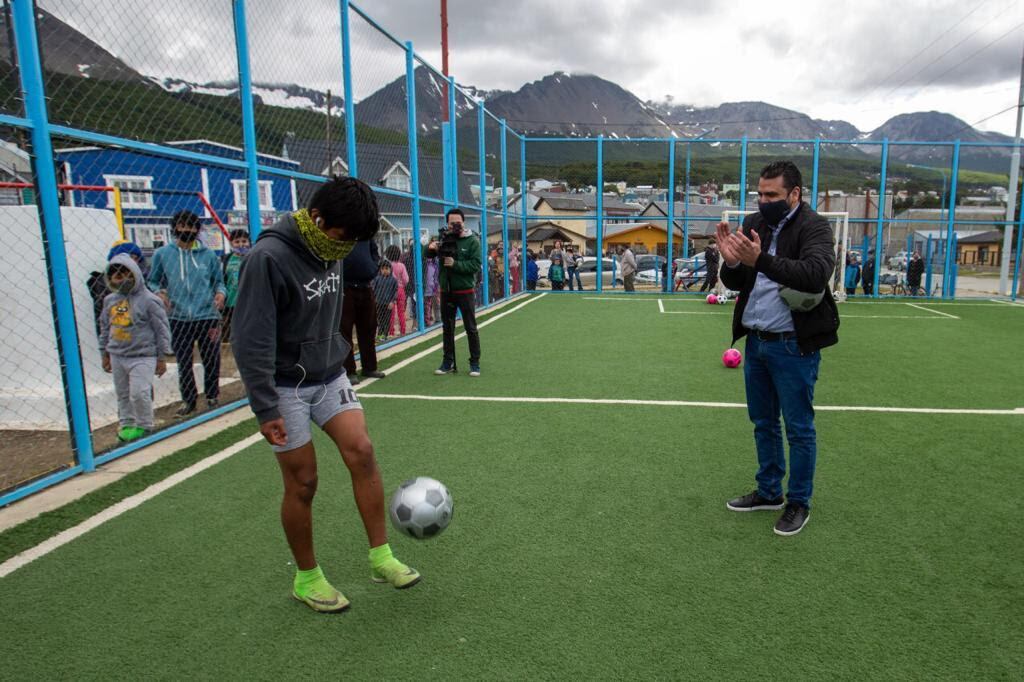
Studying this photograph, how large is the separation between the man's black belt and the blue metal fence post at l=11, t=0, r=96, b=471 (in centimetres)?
414

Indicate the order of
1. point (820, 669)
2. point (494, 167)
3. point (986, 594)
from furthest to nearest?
point (494, 167) < point (986, 594) < point (820, 669)

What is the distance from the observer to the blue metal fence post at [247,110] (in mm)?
5887

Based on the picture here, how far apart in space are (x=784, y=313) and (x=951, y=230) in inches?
769

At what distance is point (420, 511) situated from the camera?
300 centimetres

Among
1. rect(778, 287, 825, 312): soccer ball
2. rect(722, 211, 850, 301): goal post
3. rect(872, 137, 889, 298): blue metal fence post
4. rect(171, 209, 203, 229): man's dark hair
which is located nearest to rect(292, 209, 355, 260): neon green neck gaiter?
rect(778, 287, 825, 312): soccer ball

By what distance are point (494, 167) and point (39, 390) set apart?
472 inches

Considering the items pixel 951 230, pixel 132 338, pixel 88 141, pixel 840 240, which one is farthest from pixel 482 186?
pixel 951 230

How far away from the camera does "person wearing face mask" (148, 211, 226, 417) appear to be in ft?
19.6

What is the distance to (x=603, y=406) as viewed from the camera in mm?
6070

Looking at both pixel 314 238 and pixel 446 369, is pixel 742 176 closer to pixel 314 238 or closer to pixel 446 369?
pixel 446 369

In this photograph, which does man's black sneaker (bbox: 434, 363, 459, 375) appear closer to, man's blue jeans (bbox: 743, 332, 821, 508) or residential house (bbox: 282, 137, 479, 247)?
residential house (bbox: 282, 137, 479, 247)

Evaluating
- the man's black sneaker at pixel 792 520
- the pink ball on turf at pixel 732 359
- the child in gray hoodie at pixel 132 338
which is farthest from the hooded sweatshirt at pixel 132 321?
the pink ball on turf at pixel 732 359

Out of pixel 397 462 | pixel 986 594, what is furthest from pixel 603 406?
pixel 986 594

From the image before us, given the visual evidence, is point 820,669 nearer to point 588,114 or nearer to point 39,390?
point 39,390
